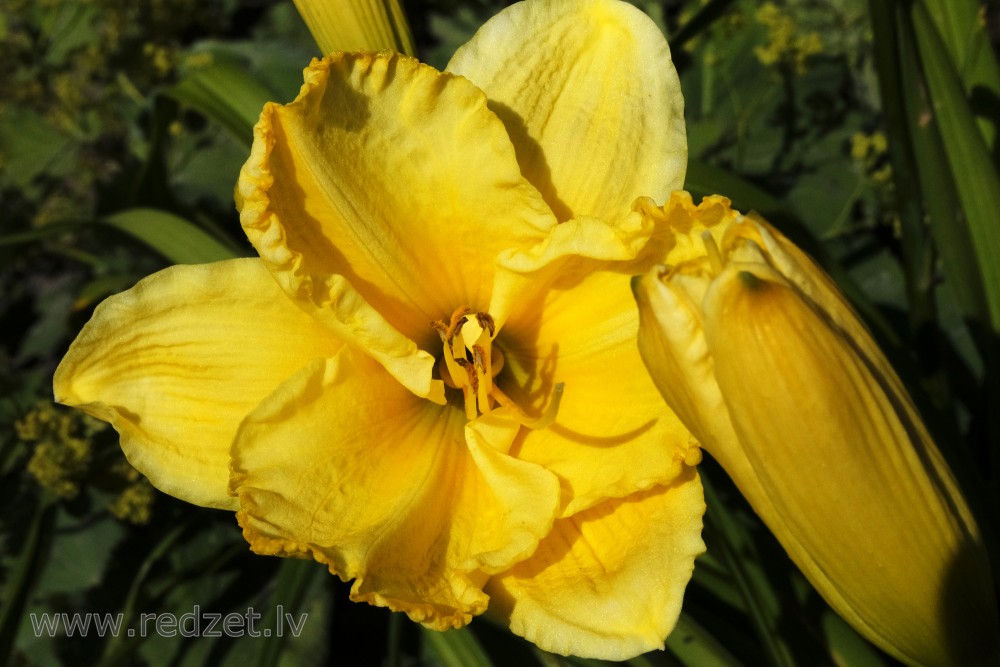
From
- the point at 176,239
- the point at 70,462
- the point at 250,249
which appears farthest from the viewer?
the point at 250,249

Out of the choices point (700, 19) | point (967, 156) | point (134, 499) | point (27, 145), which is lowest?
point (134, 499)

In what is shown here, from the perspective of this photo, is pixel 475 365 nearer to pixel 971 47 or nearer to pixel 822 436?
pixel 822 436

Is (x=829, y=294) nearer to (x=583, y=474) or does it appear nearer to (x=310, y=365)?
(x=583, y=474)

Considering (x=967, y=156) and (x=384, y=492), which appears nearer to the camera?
(x=384, y=492)

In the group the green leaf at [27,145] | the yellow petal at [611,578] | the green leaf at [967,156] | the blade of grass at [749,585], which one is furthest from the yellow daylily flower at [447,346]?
the green leaf at [27,145]

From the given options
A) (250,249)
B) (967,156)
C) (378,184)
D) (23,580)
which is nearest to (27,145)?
(250,249)

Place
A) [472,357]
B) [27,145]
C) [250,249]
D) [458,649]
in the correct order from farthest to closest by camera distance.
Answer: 1. [27,145]
2. [250,249]
3. [458,649]
4. [472,357]

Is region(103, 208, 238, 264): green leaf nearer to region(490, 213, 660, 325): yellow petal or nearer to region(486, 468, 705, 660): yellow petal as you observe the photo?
region(490, 213, 660, 325): yellow petal

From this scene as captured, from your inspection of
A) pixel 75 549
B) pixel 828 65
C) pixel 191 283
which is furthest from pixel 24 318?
pixel 828 65
